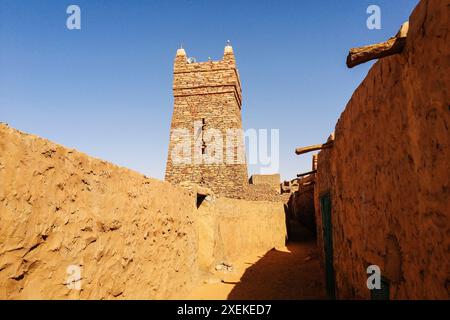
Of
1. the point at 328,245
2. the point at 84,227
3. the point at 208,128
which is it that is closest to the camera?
the point at 84,227

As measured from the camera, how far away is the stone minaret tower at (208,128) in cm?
1766

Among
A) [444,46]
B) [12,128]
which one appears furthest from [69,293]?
[444,46]

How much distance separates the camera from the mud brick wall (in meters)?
1.98

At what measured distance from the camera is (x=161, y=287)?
5.84 m

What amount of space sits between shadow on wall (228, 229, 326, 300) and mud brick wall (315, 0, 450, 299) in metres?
2.75

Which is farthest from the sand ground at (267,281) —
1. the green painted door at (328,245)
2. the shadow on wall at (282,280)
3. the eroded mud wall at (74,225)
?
the eroded mud wall at (74,225)

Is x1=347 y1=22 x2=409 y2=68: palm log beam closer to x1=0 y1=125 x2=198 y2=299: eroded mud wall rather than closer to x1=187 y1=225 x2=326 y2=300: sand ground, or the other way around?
x1=0 y1=125 x2=198 y2=299: eroded mud wall

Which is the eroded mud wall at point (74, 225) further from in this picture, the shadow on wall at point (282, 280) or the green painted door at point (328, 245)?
the green painted door at point (328, 245)

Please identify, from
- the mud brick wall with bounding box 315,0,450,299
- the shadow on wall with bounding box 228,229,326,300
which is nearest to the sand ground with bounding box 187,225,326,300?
the shadow on wall with bounding box 228,229,326,300

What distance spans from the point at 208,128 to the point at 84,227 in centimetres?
1478

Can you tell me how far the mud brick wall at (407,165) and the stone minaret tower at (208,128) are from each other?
1326 cm

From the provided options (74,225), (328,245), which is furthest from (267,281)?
(74,225)

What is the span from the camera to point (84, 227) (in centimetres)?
365

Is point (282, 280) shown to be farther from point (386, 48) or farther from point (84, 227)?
point (386, 48)
